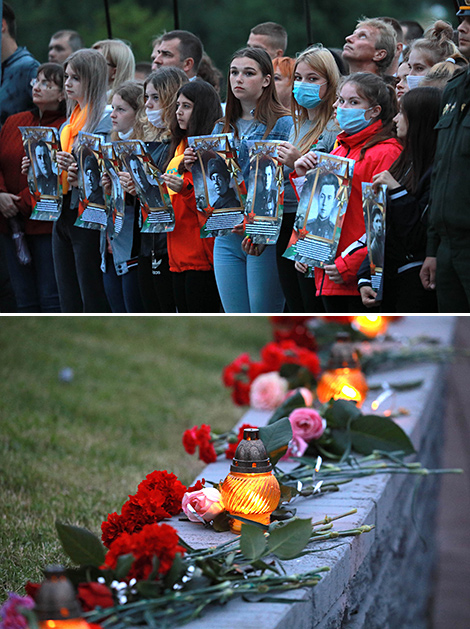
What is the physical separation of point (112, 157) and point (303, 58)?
3.13 feet

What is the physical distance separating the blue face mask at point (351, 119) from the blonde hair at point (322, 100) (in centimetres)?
20

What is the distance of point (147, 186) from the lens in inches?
149

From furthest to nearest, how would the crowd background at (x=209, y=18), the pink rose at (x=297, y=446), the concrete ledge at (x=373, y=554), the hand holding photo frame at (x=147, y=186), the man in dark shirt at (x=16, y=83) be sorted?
the crowd background at (x=209, y=18) → the man in dark shirt at (x=16, y=83) → the hand holding photo frame at (x=147, y=186) → the pink rose at (x=297, y=446) → the concrete ledge at (x=373, y=554)

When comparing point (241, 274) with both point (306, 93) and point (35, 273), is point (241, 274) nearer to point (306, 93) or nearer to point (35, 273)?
point (306, 93)

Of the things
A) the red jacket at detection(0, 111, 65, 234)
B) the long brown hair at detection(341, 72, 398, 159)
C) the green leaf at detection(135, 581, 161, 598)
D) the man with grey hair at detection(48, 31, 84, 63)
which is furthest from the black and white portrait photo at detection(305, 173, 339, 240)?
the man with grey hair at detection(48, 31, 84, 63)

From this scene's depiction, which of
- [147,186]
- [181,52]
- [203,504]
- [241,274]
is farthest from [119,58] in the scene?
[203,504]

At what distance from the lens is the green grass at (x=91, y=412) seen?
3.36 meters

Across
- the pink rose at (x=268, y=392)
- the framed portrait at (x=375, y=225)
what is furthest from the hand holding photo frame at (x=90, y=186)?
the framed portrait at (x=375, y=225)

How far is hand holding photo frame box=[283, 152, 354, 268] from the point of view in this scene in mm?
3375

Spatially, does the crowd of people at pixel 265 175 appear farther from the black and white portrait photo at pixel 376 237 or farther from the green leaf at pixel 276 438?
the green leaf at pixel 276 438

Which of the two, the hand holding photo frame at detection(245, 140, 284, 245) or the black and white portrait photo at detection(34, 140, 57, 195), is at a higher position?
the black and white portrait photo at detection(34, 140, 57, 195)

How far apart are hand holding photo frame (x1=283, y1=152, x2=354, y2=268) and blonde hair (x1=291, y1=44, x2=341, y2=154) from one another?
13.4 inches

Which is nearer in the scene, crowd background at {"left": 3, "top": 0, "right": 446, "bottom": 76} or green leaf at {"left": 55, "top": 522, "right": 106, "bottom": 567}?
green leaf at {"left": 55, "top": 522, "right": 106, "bottom": 567}

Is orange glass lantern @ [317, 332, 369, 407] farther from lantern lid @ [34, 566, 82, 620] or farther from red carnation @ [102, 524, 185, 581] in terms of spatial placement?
lantern lid @ [34, 566, 82, 620]
